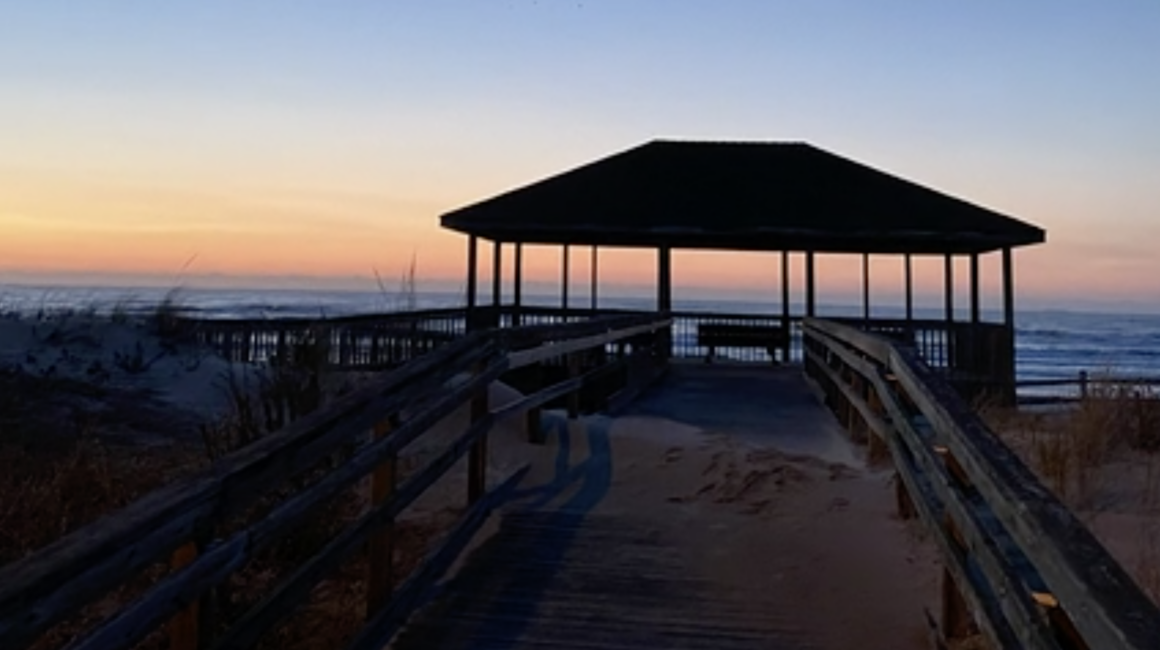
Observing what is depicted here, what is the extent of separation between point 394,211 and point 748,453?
75.7 feet

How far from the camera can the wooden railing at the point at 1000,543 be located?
6.25 feet

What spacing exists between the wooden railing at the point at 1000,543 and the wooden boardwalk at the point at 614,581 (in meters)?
0.71

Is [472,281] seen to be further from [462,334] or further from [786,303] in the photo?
[462,334]

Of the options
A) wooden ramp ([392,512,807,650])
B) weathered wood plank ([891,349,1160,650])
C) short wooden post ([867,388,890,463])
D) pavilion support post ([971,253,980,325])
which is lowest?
wooden ramp ([392,512,807,650])

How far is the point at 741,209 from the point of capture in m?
18.9

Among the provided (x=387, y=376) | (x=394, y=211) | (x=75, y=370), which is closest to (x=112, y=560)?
(x=387, y=376)

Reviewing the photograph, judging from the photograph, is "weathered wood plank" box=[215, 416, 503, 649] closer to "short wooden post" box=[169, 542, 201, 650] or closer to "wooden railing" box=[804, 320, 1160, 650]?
"short wooden post" box=[169, 542, 201, 650]

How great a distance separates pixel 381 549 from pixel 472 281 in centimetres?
1443

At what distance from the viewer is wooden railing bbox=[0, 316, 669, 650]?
→ 198 cm

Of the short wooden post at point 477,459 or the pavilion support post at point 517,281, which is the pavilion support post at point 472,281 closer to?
the pavilion support post at point 517,281

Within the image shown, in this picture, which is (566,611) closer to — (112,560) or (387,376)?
(387,376)

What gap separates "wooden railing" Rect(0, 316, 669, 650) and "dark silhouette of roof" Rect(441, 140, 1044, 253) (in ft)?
40.2

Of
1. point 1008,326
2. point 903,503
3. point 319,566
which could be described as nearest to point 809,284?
point 1008,326

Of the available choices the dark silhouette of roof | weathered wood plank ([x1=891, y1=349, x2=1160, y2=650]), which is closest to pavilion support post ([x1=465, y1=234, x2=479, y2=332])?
the dark silhouette of roof
